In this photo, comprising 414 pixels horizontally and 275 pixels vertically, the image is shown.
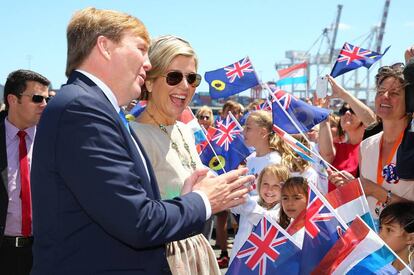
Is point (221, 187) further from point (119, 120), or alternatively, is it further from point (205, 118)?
point (205, 118)

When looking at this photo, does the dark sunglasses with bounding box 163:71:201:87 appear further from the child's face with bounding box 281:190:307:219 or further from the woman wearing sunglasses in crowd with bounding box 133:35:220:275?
the child's face with bounding box 281:190:307:219

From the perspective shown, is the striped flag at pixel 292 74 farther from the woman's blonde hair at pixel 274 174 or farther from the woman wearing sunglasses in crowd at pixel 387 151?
the woman wearing sunglasses in crowd at pixel 387 151

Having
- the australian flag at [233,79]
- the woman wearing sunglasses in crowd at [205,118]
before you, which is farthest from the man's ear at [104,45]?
the woman wearing sunglasses in crowd at [205,118]

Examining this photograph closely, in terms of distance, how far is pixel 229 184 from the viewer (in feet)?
6.03

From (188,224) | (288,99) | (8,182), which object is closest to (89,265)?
(188,224)

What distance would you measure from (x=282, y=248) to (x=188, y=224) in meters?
1.57

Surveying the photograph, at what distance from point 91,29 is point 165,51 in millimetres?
685

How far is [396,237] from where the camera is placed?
317 centimetres

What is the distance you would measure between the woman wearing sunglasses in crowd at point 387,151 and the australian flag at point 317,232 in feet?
2.27

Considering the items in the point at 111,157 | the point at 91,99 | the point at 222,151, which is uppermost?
the point at 91,99

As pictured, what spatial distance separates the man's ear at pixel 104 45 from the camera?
175 centimetres

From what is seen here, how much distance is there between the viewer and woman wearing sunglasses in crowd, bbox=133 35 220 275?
2.29 meters

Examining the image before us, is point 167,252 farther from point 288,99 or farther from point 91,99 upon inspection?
point 288,99

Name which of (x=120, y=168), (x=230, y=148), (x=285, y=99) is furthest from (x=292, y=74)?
(x=120, y=168)
